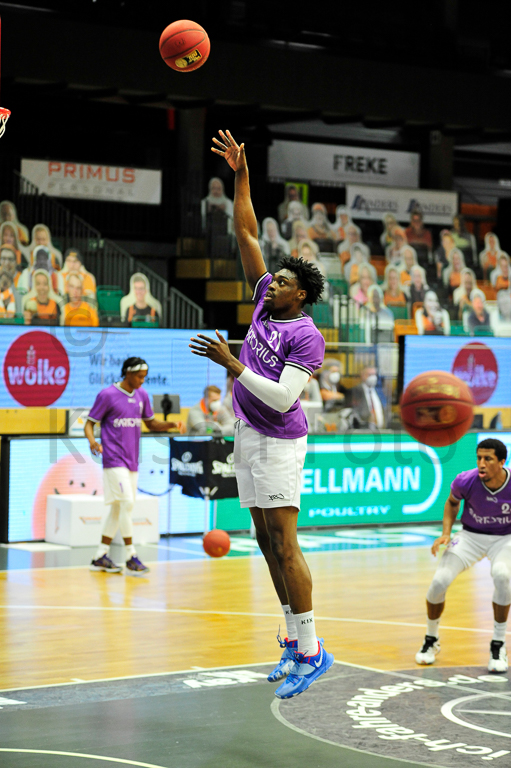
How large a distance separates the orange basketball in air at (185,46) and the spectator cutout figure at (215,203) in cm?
1281

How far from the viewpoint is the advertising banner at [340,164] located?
78.6 feet

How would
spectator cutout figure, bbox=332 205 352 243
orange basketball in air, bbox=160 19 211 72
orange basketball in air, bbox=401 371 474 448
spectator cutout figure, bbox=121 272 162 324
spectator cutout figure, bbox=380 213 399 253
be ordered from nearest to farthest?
1. orange basketball in air, bbox=160 19 211 72
2. orange basketball in air, bbox=401 371 474 448
3. spectator cutout figure, bbox=121 272 162 324
4. spectator cutout figure, bbox=332 205 352 243
5. spectator cutout figure, bbox=380 213 399 253

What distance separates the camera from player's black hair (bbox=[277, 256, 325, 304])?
5.66 m

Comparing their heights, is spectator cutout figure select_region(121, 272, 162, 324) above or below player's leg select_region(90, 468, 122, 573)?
above

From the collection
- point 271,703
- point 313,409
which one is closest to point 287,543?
point 271,703

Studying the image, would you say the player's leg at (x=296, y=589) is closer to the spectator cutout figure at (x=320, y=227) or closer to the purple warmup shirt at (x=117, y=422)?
the purple warmup shirt at (x=117, y=422)

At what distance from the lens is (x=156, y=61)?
18.6 m

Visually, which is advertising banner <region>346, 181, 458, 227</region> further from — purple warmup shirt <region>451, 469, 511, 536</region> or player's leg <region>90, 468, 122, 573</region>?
purple warmup shirt <region>451, 469, 511, 536</region>

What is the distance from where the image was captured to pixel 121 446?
11320mm

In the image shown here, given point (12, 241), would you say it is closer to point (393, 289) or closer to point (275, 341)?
point (393, 289)

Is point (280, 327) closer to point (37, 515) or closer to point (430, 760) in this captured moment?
point (430, 760)

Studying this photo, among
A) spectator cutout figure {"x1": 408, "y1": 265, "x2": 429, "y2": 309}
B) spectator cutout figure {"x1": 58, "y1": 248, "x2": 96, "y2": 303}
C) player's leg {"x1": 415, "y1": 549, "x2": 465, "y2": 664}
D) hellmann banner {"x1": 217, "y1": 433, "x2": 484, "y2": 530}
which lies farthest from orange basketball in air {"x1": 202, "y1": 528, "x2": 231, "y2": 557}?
spectator cutout figure {"x1": 408, "y1": 265, "x2": 429, "y2": 309}

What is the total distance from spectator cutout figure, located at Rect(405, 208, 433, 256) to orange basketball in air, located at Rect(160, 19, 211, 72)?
51.8 feet

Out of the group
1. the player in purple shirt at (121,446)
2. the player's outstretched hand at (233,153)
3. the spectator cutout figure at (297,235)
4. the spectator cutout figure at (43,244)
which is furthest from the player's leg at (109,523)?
the spectator cutout figure at (297,235)
